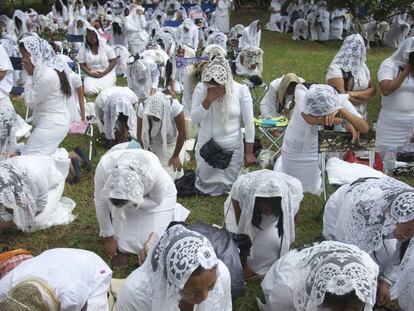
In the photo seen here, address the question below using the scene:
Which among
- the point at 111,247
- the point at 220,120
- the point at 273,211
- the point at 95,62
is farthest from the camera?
the point at 95,62

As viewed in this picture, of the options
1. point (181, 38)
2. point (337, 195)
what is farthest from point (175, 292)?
point (181, 38)

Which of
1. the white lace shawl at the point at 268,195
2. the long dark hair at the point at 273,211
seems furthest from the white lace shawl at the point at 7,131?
the long dark hair at the point at 273,211

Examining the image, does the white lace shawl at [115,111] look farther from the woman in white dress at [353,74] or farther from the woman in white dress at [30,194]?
the woman in white dress at [353,74]

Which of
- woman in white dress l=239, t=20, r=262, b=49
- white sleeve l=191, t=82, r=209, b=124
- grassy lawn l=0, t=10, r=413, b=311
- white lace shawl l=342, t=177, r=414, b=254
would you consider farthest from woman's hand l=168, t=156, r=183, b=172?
woman in white dress l=239, t=20, r=262, b=49

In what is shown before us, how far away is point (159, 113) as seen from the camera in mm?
5344

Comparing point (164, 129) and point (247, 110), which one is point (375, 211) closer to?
point (247, 110)

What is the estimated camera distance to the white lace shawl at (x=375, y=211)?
295cm

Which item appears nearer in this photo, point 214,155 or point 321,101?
point 321,101

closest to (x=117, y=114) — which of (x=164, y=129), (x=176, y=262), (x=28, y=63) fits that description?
(x=164, y=129)

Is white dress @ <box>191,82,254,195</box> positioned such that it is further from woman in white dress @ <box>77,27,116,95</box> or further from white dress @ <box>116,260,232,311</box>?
woman in white dress @ <box>77,27,116,95</box>

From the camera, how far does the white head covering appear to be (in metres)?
4.36

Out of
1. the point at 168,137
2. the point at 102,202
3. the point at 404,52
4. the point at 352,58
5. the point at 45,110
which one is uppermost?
the point at 404,52

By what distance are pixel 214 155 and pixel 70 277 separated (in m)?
2.67

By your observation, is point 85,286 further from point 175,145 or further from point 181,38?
point 181,38
